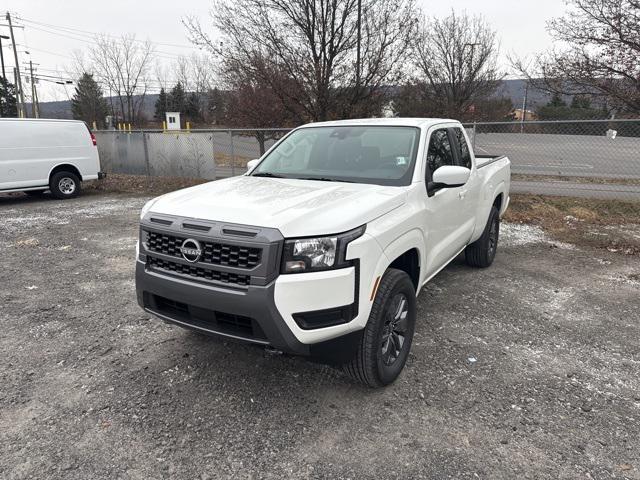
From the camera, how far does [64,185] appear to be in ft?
38.0

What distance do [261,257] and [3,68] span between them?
47.7m

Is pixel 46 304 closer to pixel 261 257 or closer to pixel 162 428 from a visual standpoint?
pixel 162 428

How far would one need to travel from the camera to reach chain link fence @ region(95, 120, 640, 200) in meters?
10.4

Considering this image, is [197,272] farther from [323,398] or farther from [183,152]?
[183,152]

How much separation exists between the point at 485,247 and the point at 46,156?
10296mm

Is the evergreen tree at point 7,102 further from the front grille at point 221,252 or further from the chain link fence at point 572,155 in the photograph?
the front grille at point 221,252

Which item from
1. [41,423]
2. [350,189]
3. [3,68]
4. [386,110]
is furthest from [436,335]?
[3,68]

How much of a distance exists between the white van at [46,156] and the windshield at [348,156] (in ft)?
28.7

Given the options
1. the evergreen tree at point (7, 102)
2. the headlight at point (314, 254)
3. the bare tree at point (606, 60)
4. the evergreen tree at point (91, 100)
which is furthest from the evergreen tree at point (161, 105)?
the headlight at point (314, 254)

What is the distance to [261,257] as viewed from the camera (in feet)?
8.25

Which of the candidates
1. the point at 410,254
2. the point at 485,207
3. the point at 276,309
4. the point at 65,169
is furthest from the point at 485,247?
the point at 65,169

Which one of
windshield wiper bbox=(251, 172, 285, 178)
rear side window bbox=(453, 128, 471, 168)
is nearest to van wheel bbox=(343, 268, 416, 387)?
windshield wiper bbox=(251, 172, 285, 178)

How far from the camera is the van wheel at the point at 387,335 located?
284 centimetres

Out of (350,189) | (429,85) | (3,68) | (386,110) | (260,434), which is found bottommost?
(260,434)
